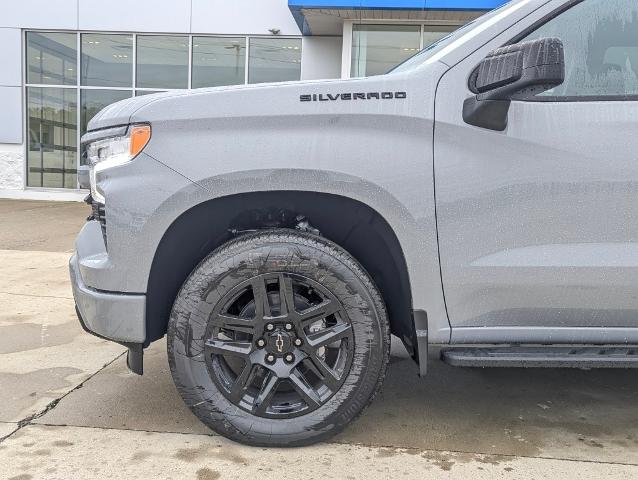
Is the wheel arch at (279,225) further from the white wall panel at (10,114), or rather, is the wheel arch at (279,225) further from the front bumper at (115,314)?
the white wall panel at (10,114)

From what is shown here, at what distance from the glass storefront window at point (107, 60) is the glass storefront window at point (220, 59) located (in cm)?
164

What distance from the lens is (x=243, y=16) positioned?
13258 mm

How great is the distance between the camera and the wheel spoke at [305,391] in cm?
246

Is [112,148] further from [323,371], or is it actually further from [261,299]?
[323,371]

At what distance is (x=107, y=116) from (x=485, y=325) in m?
1.86

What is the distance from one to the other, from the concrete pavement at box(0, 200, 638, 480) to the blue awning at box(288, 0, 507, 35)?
8504 millimetres

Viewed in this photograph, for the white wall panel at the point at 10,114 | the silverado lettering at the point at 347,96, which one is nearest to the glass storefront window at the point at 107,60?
the white wall panel at the point at 10,114

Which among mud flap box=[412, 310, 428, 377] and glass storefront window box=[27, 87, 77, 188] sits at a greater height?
glass storefront window box=[27, 87, 77, 188]

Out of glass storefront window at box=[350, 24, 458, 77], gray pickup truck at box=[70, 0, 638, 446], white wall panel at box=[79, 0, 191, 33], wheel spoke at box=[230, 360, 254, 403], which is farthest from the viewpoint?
white wall panel at box=[79, 0, 191, 33]

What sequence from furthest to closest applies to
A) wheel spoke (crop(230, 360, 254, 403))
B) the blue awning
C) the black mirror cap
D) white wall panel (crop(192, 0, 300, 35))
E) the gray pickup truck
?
white wall panel (crop(192, 0, 300, 35)) → the blue awning → wheel spoke (crop(230, 360, 254, 403)) → the gray pickup truck → the black mirror cap

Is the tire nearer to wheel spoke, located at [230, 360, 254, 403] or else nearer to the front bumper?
wheel spoke, located at [230, 360, 254, 403]

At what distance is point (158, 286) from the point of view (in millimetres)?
2502

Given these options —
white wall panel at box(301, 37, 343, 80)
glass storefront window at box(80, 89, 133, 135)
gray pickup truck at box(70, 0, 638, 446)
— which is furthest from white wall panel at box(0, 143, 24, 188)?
gray pickup truck at box(70, 0, 638, 446)

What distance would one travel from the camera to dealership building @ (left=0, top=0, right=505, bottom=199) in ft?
43.6
